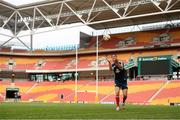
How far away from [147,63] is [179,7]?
9.27 metres

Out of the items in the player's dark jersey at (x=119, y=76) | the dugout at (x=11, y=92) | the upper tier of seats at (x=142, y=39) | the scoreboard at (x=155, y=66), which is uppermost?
the upper tier of seats at (x=142, y=39)

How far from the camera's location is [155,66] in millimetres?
44656

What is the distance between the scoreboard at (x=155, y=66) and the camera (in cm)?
4400

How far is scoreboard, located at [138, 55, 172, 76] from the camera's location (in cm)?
4400

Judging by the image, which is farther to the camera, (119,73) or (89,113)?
(119,73)

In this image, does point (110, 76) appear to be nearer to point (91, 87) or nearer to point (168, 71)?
point (91, 87)

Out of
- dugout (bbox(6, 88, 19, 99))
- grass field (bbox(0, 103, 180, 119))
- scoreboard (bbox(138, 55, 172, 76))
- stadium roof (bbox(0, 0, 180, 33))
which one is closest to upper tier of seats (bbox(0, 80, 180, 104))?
dugout (bbox(6, 88, 19, 99))

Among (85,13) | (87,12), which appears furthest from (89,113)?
(85,13)

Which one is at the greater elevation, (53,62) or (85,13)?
(85,13)

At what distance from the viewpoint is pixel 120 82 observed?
500 inches

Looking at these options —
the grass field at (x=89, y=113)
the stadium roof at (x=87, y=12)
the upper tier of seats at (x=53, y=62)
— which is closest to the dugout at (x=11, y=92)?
the upper tier of seats at (x=53, y=62)

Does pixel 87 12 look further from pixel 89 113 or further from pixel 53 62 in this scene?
pixel 89 113

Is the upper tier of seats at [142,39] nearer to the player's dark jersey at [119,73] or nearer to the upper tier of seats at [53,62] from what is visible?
the upper tier of seats at [53,62]

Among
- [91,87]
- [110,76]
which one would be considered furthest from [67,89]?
[110,76]
